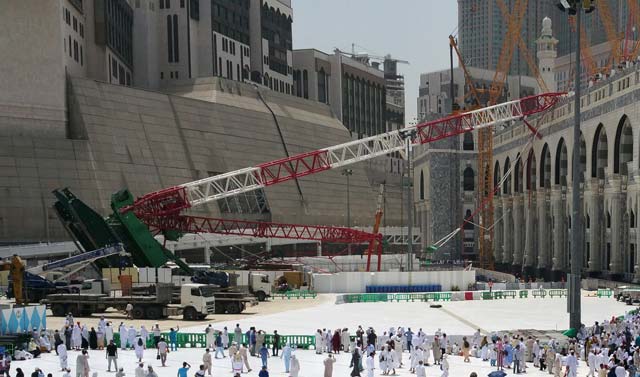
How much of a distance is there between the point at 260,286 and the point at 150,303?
16.1 metres

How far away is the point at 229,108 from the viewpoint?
110m

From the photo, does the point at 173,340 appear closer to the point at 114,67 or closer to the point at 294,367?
the point at 294,367

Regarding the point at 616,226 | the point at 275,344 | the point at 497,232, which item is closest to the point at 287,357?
the point at 275,344

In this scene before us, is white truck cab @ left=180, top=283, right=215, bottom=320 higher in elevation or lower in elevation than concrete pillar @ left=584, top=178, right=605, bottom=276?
lower

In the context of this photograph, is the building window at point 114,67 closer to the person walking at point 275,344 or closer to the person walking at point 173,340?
the person walking at point 173,340

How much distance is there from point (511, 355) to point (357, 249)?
9853 cm

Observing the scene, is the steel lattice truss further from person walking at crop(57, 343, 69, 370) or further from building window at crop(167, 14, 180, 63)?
building window at crop(167, 14, 180, 63)

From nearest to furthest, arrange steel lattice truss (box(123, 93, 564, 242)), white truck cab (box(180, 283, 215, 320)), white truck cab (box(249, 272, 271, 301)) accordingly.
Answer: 1. white truck cab (box(180, 283, 215, 320))
2. white truck cab (box(249, 272, 271, 301))
3. steel lattice truss (box(123, 93, 564, 242))

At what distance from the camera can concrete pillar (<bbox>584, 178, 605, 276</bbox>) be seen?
75.1 metres

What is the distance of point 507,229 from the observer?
358 feet

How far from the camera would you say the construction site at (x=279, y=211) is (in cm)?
4844

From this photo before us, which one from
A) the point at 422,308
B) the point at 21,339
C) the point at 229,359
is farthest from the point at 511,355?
the point at 422,308

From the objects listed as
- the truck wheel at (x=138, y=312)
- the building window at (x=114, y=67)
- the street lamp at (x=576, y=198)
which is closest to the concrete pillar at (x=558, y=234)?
the truck wheel at (x=138, y=312)

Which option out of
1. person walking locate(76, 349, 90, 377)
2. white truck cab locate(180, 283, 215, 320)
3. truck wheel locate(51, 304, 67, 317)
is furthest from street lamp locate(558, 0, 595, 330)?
truck wheel locate(51, 304, 67, 317)
